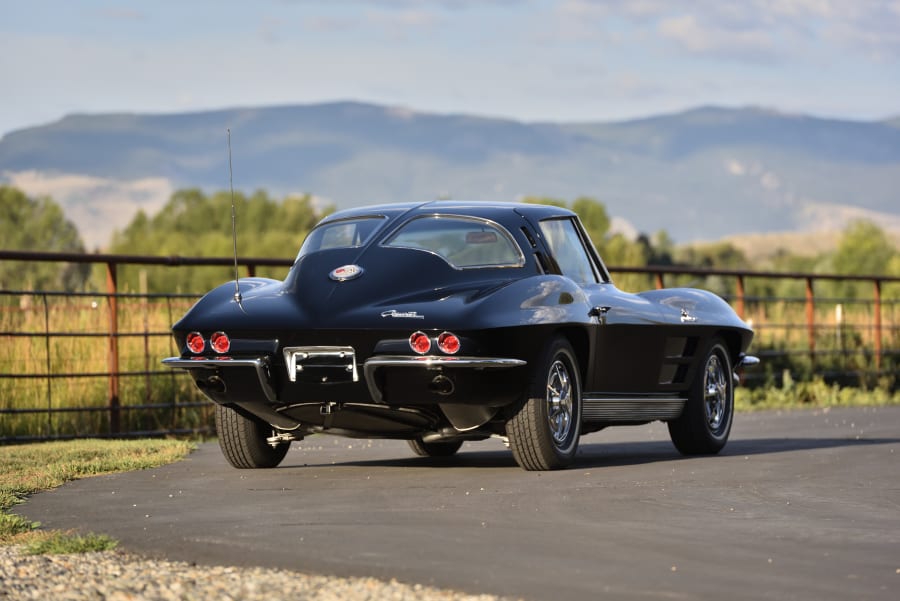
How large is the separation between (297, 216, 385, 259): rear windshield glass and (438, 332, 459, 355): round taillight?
1236 mm

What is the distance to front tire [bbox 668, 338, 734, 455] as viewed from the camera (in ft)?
38.8

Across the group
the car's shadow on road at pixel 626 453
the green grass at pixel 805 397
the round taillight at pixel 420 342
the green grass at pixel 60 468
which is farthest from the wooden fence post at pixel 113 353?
the green grass at pixel 805 397

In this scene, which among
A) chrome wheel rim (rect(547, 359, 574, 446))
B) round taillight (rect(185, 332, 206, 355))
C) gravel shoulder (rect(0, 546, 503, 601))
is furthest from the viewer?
chrome wheel rim (rect(547, 359, 574, 446))

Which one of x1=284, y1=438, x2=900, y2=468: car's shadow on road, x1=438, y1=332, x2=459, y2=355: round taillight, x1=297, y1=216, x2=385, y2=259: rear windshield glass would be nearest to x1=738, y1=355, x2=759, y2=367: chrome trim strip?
x1=284, y1=438, x2=900, y2=468: car's shadow on road

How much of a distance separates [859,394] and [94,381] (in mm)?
11519

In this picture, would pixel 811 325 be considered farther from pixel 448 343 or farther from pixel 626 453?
pixel 448 343

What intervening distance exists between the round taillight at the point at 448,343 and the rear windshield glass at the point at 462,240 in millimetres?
851

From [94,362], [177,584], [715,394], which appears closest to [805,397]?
[715,394]

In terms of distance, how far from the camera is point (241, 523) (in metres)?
7.66

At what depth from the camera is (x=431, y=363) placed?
9.14 meters

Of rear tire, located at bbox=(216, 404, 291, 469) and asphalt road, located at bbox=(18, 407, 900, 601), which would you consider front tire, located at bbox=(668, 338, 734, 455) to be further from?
rear tire, located at bbox=(216, 404, 291, 469)

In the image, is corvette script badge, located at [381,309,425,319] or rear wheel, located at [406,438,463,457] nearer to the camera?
corvette script badge, located at [381,309,425,319]

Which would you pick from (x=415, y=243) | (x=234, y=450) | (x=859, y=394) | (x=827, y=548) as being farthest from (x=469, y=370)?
(x=859, y=394)

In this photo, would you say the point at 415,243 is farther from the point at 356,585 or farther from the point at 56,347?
the point at 56,347
